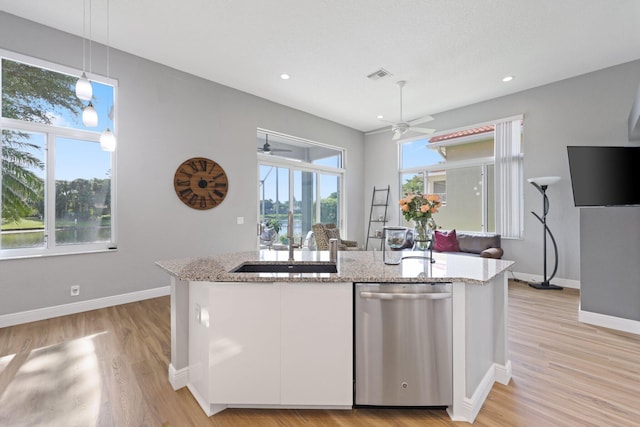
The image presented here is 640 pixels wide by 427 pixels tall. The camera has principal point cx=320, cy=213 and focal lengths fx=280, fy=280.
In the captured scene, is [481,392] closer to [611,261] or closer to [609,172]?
[611,261]

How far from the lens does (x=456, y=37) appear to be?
338 cm

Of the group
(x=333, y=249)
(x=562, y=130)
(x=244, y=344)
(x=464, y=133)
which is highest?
(x=464, y=133)

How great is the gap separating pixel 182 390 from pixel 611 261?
14.0ft

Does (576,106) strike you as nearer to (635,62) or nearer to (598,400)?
(635,62)

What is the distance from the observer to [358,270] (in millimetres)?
1790

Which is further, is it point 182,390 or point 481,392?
point 182,390

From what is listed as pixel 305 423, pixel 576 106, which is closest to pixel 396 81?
pixel 576 106

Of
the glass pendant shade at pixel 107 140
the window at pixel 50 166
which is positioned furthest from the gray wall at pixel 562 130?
the window at pixel 50 166

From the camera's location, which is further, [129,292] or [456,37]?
[129,292]

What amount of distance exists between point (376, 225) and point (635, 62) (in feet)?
16.8

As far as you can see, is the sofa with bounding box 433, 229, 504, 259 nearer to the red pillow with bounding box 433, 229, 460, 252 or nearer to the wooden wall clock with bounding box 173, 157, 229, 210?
the red pillow with bounding box 433, 229, 460, 252

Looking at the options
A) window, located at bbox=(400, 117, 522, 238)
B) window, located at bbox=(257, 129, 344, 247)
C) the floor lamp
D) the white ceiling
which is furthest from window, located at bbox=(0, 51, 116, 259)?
the floor lamp

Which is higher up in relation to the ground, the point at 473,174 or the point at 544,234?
the point at 473,174

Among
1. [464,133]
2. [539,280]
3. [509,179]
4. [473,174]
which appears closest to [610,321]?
[539,280]
